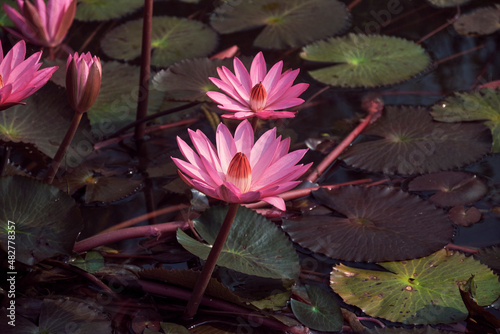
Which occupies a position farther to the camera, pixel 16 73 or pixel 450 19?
pixel 450 19

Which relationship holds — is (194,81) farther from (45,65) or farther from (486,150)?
(486,150)

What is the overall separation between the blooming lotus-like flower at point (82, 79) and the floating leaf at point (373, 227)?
2.53 feet

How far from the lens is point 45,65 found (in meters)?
2.42

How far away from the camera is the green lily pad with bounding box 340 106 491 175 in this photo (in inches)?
84.4

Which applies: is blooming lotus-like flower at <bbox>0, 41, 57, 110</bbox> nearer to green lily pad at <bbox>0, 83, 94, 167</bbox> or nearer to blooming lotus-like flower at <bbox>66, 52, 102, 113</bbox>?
blooming lotus-like flower at <bbox>66, 52, 102, 113</bbox>

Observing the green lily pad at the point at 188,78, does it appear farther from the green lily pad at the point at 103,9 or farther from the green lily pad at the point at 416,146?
the green lily pad at the point at 103,9

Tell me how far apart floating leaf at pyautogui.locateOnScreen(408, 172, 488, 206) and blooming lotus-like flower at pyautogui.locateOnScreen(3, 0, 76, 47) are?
5.23ft

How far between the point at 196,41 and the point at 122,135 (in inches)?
33.3

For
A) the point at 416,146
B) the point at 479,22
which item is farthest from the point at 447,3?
the point at 416,146

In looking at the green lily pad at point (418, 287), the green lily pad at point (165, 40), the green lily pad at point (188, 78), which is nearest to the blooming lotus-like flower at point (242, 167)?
the green lily pad at point (418, 287)

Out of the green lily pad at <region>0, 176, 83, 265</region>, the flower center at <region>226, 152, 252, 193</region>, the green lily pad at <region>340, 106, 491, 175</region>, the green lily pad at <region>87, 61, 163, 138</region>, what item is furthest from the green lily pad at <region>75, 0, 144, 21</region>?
the flower center at <region>226, 152, 252, 193</region>

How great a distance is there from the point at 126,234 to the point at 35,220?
294 mm

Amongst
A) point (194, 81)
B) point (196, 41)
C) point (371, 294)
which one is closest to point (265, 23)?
point (196, 41)

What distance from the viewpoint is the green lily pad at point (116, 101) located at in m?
2.39
